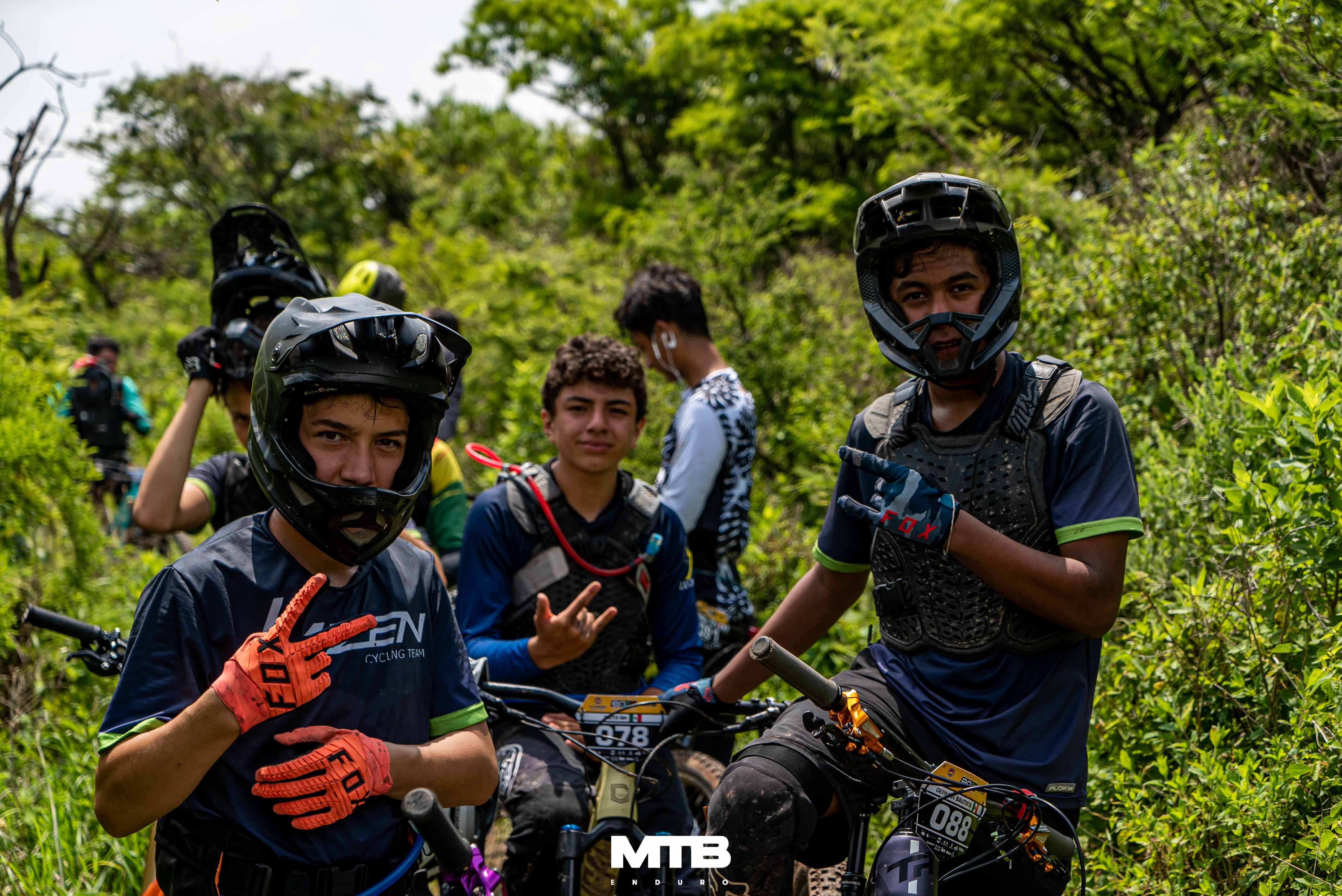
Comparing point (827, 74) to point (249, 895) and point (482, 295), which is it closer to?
point (482, 295)

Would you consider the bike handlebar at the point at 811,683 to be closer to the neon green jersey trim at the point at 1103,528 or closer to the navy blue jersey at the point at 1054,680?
the navy blue jersey at the point at 1054,680

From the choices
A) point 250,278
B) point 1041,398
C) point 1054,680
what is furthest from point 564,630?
point 250,278

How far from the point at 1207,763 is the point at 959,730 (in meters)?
1.28

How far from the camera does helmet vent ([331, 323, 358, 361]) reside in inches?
97.5

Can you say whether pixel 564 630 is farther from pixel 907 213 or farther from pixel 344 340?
pixel 907 213

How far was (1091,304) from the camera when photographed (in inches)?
225

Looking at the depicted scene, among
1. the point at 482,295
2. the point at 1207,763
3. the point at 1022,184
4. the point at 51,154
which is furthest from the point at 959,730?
the point at 482,295

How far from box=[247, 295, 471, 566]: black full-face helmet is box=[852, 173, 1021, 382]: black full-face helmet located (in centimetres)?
132

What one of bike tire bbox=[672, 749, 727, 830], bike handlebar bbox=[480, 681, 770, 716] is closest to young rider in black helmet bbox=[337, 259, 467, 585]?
bike handlebar bbox=[480, 681, 770, 716]

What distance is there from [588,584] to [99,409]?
9.98m

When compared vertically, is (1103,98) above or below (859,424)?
above

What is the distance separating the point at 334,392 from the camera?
251 cm

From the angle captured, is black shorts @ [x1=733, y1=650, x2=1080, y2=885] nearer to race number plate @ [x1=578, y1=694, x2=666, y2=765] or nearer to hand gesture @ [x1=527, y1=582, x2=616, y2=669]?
race number plate @ [x1=578, y1=694, x2=666, y2=765]

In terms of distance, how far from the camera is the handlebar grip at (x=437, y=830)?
72.7 inches
